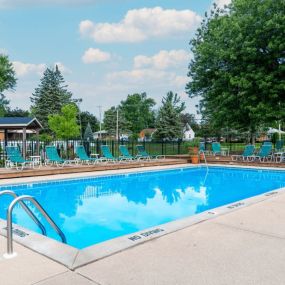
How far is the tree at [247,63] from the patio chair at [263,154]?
1.75m

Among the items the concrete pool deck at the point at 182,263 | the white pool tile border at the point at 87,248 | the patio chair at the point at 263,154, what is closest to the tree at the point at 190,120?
the patio chair at the point at 263,154

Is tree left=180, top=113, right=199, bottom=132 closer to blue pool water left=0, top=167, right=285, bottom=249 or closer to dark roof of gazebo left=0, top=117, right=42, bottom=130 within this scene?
blue pool water left=0, top=167, right=285, bottom=249

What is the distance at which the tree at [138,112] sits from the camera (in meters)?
73.0

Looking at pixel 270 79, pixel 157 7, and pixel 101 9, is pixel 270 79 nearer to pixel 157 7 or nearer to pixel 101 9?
pixel 157 7

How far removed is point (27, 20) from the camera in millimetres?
17844

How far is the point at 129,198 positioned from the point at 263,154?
947cm

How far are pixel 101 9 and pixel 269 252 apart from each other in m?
15.4

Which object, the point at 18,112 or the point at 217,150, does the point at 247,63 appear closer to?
the point at 217,150

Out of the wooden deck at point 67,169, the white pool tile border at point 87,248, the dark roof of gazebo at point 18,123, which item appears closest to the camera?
the white pool tile border at point 87,248

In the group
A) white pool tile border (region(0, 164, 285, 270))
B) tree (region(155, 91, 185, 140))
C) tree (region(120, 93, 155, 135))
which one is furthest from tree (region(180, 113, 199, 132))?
white pool tile border (region(0, 164, 285, 270))

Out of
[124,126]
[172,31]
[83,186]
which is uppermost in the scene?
[172,31]

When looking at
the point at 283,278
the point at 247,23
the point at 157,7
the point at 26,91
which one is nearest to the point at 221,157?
the point at 247,23

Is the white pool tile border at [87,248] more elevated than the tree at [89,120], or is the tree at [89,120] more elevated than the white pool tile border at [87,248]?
the tree at [89,120]

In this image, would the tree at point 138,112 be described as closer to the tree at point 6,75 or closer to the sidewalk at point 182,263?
the tree at point 6,75
